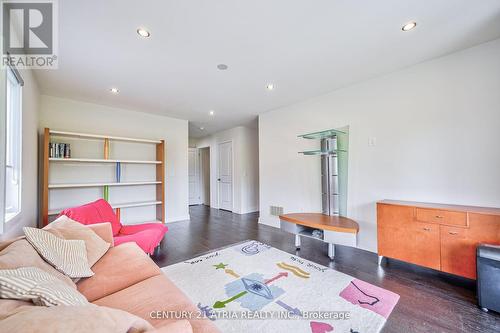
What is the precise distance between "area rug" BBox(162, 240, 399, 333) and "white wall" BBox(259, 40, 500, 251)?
1.23 meters

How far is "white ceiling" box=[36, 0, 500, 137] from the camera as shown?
5.51 feet

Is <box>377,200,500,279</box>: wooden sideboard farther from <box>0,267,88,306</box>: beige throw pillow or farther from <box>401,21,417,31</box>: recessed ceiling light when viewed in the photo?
<box>0,267,88,306</box>: beige throw pillow

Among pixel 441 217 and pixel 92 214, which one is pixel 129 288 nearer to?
pixel 92 214

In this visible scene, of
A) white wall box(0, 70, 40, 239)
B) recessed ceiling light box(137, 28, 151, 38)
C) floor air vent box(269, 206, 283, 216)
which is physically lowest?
A: floor air vent box(269, 206, 283, 216)

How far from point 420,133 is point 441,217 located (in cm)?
108

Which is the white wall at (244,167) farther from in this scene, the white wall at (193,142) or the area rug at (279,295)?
the area rug at (279,295)

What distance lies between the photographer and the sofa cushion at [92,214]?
2.34 m

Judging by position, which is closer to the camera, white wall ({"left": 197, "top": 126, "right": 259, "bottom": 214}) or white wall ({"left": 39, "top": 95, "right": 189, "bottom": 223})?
white wall ({"left": 39, "top": 95, "right": 189, "bottom": 223})

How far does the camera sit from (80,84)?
302 centimetres

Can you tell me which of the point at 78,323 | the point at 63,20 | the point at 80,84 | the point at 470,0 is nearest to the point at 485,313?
the point at 470,0

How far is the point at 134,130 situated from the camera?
4.34 meters

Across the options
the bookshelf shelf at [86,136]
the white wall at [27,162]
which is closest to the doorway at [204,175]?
the bookshelf shelf at [86,136]

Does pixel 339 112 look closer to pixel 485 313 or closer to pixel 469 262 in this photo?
pixel 469 262

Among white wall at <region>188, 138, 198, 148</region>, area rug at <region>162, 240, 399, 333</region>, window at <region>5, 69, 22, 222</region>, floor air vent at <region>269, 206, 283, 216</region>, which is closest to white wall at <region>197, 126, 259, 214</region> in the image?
floor air vent at <region>269, 206, 283, 216</region>
